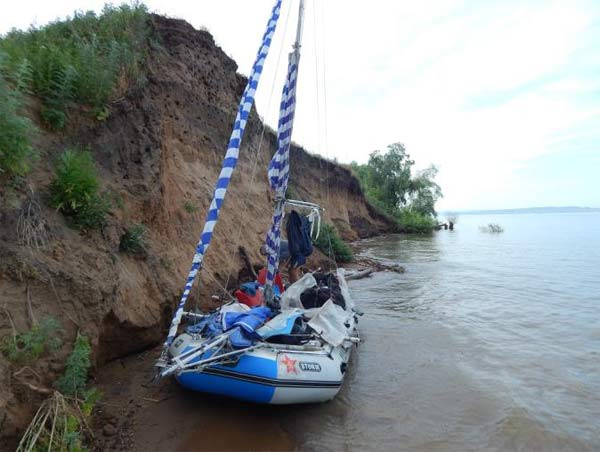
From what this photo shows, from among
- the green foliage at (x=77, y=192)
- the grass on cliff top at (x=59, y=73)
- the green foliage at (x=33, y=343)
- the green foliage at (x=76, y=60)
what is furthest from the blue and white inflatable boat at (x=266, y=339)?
the green foliage at (x=76, y=60)

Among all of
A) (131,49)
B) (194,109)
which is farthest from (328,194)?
(131,49)

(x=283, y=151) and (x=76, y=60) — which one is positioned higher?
(x=76, y=60)

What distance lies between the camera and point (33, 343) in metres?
3.57

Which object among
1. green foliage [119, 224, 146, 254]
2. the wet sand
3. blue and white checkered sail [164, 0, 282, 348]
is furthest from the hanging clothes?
the wet sand

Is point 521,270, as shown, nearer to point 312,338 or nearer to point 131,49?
point 312,338

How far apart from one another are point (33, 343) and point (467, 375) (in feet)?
20.7

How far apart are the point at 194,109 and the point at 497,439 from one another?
9.66 m

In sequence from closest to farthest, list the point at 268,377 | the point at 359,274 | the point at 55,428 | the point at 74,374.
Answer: the point at 55,428 < the point at 74,374 < the point at 268,377 < the point at 359,274

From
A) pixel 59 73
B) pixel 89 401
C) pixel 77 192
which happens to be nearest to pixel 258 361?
pixel 89 401

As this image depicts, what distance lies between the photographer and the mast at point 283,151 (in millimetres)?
6562

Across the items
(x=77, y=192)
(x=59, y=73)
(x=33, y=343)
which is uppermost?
(x=59, y=73)

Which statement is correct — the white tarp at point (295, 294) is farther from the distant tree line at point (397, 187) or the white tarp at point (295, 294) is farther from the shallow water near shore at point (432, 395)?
the distant tree line at point (397, 187)

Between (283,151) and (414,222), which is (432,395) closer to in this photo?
(283,151)

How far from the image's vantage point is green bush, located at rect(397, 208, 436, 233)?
39.2 metres
